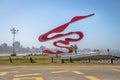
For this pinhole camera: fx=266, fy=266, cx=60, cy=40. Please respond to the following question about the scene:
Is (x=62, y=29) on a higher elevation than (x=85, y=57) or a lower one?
higher

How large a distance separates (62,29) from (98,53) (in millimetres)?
28732

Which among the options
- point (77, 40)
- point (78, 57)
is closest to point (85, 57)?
point (78, 57)

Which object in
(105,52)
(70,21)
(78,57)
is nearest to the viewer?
(70,21)

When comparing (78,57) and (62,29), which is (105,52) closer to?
(78,57)

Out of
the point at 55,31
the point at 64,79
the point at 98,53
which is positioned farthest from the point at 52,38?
the point at 64,79

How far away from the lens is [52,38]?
56906 millimetres

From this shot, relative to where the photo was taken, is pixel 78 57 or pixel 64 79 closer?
pixel 64 79

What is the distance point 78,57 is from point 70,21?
934 inches

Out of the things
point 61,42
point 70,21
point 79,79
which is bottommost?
point 79,79

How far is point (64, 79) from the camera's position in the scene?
16.8 metres

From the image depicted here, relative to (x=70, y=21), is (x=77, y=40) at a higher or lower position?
lower

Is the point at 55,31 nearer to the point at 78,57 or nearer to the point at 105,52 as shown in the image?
the point at 78,57

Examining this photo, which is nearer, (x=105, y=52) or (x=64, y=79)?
(x=64, y=79)

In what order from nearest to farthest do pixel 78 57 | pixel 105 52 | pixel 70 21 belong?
pixel 70 21, pixel 78 57, pixel 105 52
